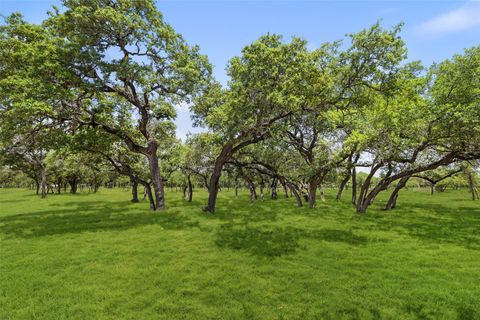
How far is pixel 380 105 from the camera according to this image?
2644cm

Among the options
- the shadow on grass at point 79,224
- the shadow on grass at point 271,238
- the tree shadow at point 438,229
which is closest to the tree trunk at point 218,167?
the shadow on grass at point 79,224

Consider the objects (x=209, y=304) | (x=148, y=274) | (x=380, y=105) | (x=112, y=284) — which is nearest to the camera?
(x=209, y=304)

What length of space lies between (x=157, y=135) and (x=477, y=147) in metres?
30.5

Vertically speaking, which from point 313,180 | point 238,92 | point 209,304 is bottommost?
point 209,304

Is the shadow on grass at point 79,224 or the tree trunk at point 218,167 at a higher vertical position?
the tree trunk at point 218,167

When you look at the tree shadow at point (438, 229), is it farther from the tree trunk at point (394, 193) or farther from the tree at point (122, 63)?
the tree at point (122, 63)

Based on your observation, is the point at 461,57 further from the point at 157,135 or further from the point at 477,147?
the point at 157,135

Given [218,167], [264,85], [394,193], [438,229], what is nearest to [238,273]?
[264,85]

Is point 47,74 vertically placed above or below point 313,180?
above

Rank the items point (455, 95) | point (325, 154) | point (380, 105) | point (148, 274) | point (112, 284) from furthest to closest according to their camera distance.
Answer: point (325, 154) → point (380, 105) → point (455, 95) → point (148, 274) → point (112, 284)

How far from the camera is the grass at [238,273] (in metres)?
9.52

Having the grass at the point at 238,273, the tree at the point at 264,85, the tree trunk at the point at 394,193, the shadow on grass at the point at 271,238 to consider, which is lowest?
the grass at the point at 238,273

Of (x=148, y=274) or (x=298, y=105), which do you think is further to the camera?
(x=298, y=105)

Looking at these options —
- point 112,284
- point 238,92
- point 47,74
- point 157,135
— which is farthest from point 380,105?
point 47,74
